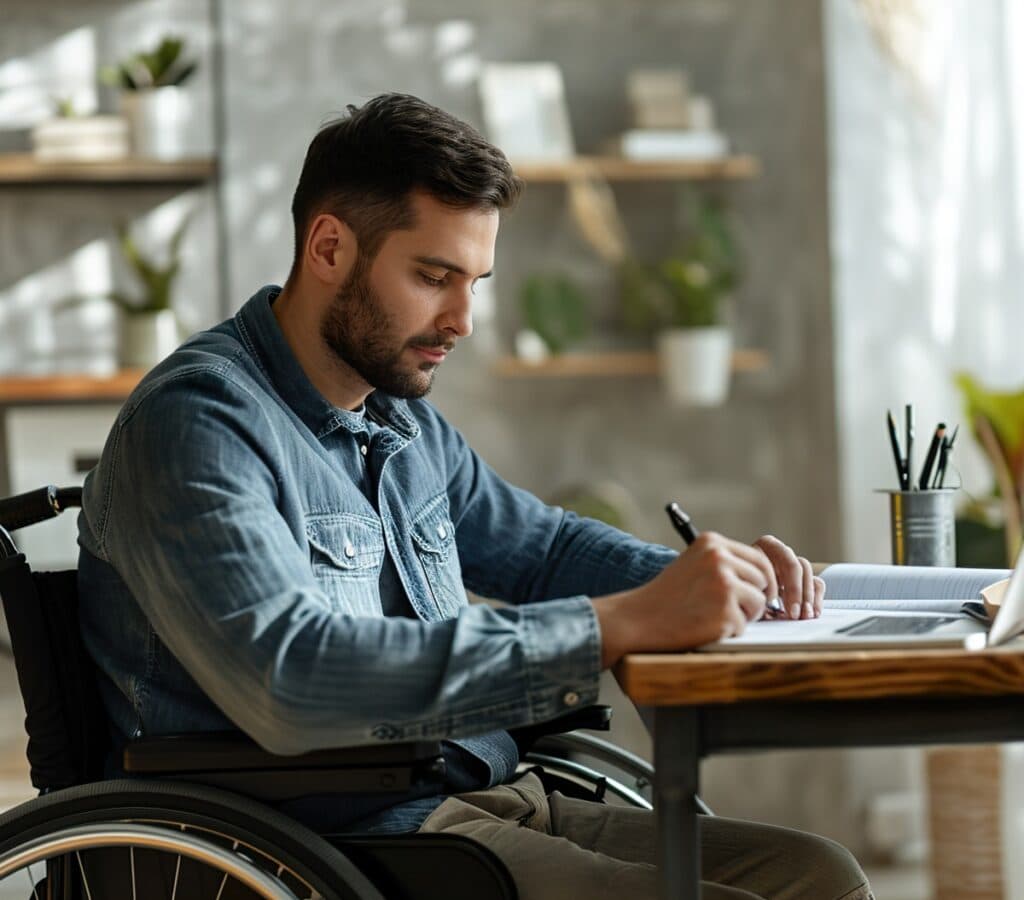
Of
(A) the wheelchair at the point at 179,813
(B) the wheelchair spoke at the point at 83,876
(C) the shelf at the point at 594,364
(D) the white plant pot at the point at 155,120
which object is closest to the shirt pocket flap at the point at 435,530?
(A) the wheelchair at the point at 179,813

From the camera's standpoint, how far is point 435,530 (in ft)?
5.27

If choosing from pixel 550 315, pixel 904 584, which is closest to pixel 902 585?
pixel 904 584

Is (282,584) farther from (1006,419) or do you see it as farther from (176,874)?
(1006,419)

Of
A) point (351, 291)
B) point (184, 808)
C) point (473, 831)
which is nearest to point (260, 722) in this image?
point (184, 808)

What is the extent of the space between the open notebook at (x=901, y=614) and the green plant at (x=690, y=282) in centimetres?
190

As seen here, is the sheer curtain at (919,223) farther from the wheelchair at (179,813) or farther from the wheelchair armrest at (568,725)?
the wheelchair at (179,813)

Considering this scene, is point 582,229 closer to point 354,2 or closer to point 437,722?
point 354,2

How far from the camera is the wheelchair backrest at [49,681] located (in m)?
1.30

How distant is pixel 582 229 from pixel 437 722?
261 centimetres

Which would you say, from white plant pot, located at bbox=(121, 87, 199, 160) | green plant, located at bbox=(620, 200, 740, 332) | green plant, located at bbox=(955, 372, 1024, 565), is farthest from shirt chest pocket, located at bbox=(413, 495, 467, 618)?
white plant pot, located at bbox=(121, 87, 199, 160)

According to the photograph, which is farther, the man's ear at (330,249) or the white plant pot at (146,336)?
the white plant pot at (146,336)

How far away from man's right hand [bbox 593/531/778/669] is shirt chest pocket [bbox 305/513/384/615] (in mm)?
310

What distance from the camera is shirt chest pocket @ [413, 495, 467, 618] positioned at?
156cm

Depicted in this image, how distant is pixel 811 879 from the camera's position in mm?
1414
